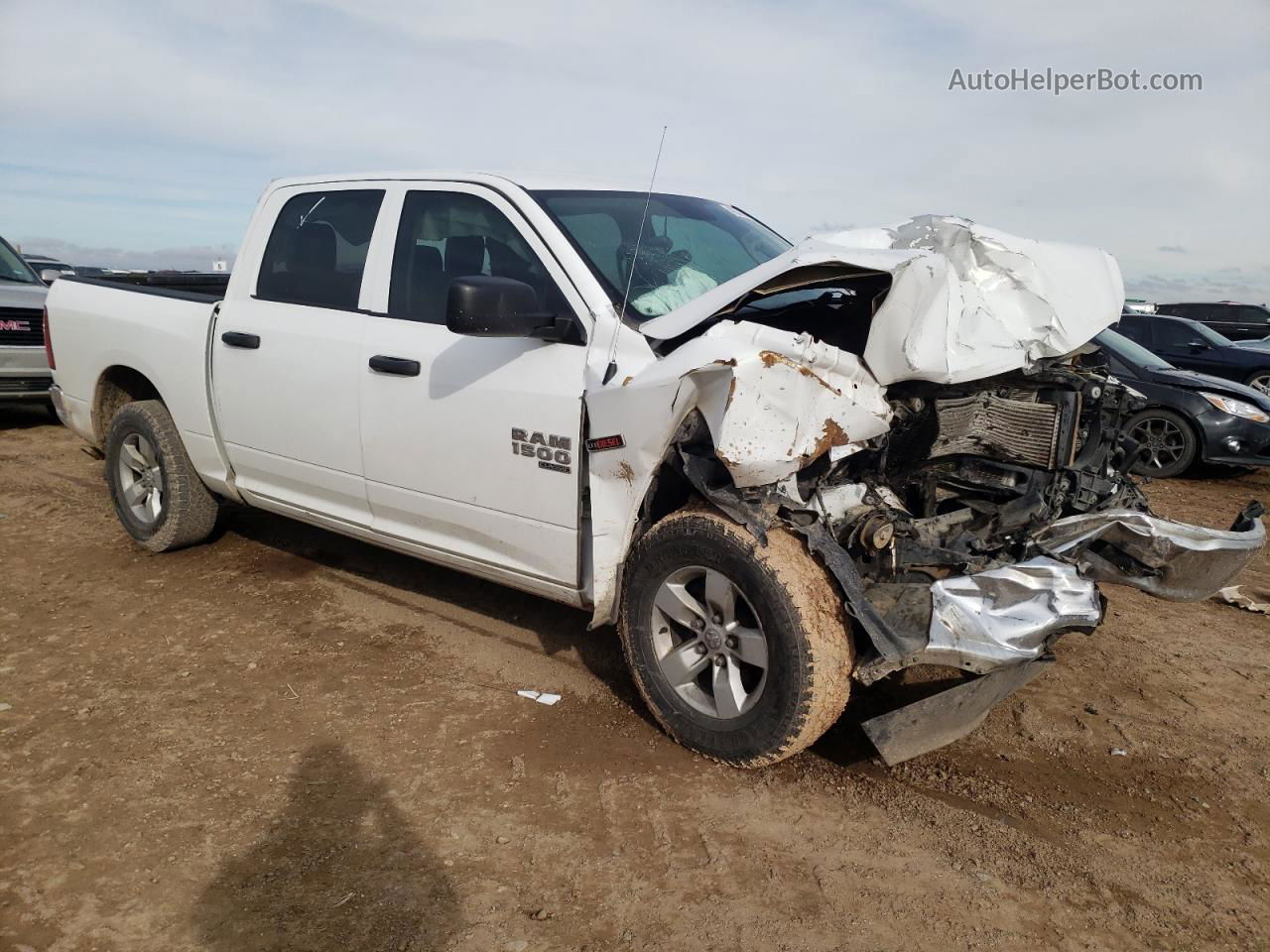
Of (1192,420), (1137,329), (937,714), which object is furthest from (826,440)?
(1137,329)

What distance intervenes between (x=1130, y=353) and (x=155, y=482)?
845cm

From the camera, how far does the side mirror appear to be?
9.95 ft

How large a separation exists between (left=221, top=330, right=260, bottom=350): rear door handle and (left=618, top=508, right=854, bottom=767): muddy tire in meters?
2.25

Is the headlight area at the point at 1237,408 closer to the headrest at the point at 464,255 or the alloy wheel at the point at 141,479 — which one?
the headrest at the point at 464,255

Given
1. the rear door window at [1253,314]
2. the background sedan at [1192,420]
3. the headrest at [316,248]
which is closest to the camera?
the headrest at [316,248]

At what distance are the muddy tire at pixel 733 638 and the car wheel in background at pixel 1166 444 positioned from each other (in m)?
6.55

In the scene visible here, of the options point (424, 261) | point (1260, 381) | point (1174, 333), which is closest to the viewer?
point (424, 261)

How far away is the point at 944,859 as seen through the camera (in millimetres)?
2742

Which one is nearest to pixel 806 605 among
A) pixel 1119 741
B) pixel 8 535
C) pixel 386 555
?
pixel 1119 741

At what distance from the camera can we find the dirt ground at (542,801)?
2.49 m

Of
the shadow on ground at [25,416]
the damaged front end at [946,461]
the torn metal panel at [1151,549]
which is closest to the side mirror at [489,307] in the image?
the damaged front end at [946,461]

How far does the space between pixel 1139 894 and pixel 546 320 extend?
2.55 meters

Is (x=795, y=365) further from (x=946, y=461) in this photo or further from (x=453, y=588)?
(x=453, y=588)

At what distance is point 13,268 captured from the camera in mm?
9766
